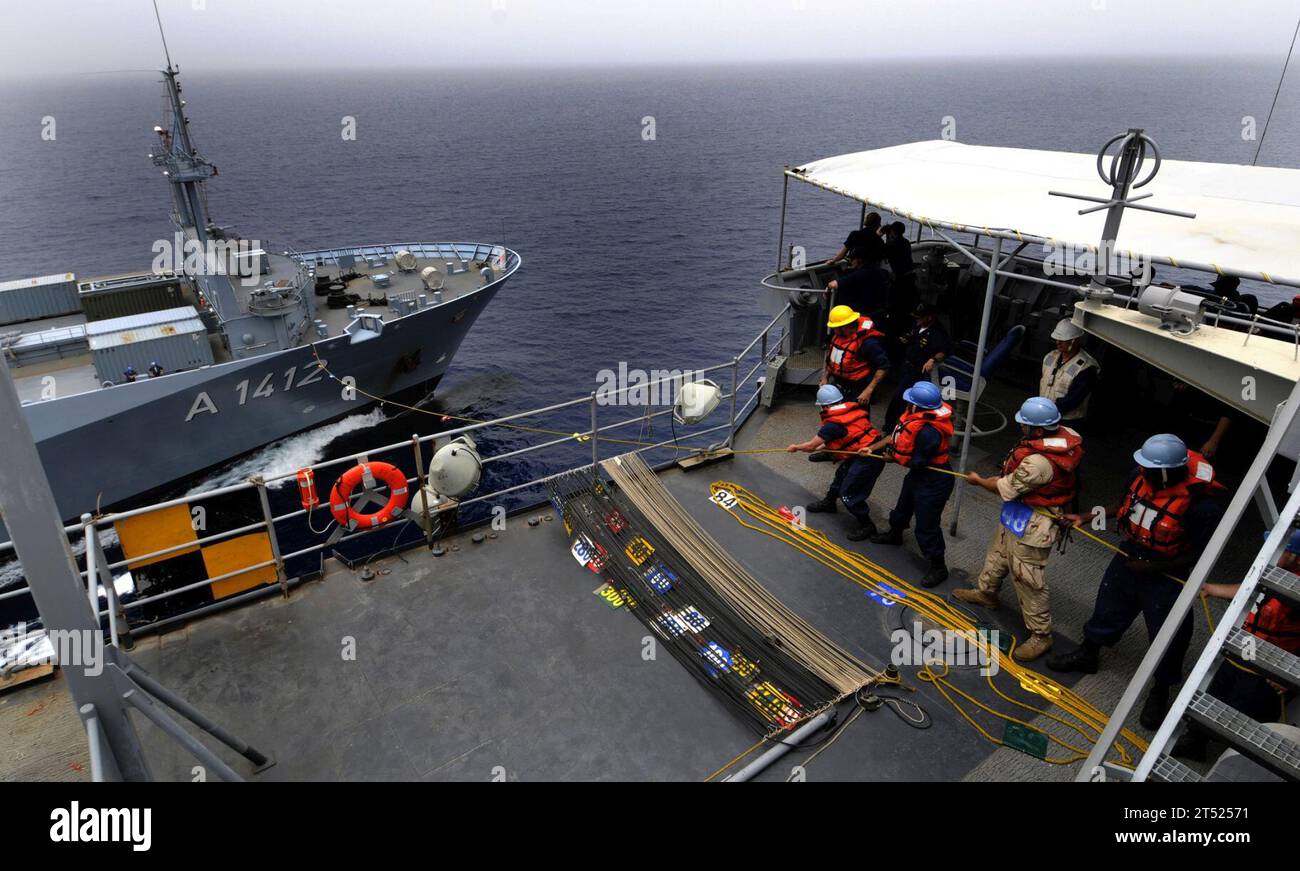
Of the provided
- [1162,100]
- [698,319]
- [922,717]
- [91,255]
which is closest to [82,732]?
[922,717]

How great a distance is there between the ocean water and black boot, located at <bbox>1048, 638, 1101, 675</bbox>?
50.5 ft

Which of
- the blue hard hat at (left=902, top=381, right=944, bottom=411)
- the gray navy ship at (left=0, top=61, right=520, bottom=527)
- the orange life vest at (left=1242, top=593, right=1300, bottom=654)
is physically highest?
the blue hard hat at (left=902, top=381, right=944, bottom=411)

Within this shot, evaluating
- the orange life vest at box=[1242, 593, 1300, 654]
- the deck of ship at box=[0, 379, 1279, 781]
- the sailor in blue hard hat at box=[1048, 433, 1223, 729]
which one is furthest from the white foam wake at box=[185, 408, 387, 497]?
the orange life vest at box=[1242, 593, 1300, 654]

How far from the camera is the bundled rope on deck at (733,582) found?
6234mm

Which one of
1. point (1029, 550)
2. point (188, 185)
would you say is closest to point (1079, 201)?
point (1029, 550)

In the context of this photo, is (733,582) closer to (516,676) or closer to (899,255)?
(516,676)

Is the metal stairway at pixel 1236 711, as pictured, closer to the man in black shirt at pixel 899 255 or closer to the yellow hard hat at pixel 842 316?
the yellow hard hat at pixel 842 316

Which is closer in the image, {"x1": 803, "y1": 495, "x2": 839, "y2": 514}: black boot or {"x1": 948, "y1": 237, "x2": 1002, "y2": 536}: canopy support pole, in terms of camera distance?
{"x1": 948, "y1": 237, "x2": 1002, "y2": 536}: canopy support pole

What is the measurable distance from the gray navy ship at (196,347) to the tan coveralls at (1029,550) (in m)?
20.7

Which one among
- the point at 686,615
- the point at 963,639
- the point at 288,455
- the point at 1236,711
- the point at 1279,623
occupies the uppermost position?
the point at 1236,711

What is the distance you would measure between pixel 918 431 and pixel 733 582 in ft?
7.43

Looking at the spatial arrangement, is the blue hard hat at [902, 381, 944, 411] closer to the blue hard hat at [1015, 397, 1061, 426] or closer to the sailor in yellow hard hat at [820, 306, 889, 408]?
the blue hard hat at [1015, 397, 1061, 426]

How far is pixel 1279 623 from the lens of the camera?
4746mm

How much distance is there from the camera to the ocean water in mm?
32094
